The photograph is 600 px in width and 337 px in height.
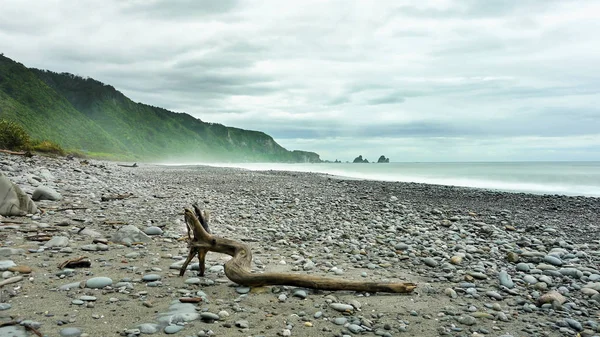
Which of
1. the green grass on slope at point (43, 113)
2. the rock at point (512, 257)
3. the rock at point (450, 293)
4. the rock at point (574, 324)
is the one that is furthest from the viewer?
the green grass on slope at point (43, 113)

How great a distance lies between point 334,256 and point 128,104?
7221 inches

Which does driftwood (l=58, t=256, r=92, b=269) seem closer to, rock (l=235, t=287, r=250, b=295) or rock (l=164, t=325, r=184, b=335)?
rock (l=235, t=287, r=250, b=295)

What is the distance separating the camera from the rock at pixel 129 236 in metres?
7.30

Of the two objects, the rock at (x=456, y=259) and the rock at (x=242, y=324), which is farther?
the rock at (x=456, y=259)

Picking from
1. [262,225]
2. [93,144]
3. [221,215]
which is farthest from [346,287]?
[93,144]

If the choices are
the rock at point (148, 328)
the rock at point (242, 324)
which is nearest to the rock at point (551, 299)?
the rock at point (242, 324)

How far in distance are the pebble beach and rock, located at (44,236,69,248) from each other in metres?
0.03

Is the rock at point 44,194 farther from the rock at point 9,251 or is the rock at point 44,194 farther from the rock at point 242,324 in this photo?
the rock at point 242,324

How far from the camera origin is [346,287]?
533 centimetres

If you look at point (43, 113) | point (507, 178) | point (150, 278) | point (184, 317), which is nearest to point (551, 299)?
point (184, 317)

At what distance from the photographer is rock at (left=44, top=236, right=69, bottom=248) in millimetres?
6416

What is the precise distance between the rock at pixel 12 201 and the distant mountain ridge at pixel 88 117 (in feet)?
255

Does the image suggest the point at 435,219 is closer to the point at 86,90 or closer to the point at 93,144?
the point at 93,144

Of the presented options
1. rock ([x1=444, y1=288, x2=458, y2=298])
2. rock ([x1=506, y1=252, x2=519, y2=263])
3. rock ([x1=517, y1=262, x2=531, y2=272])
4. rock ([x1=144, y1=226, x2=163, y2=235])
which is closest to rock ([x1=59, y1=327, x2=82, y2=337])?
rock ([x1=144, y1=226, x2=163, y2=235])
